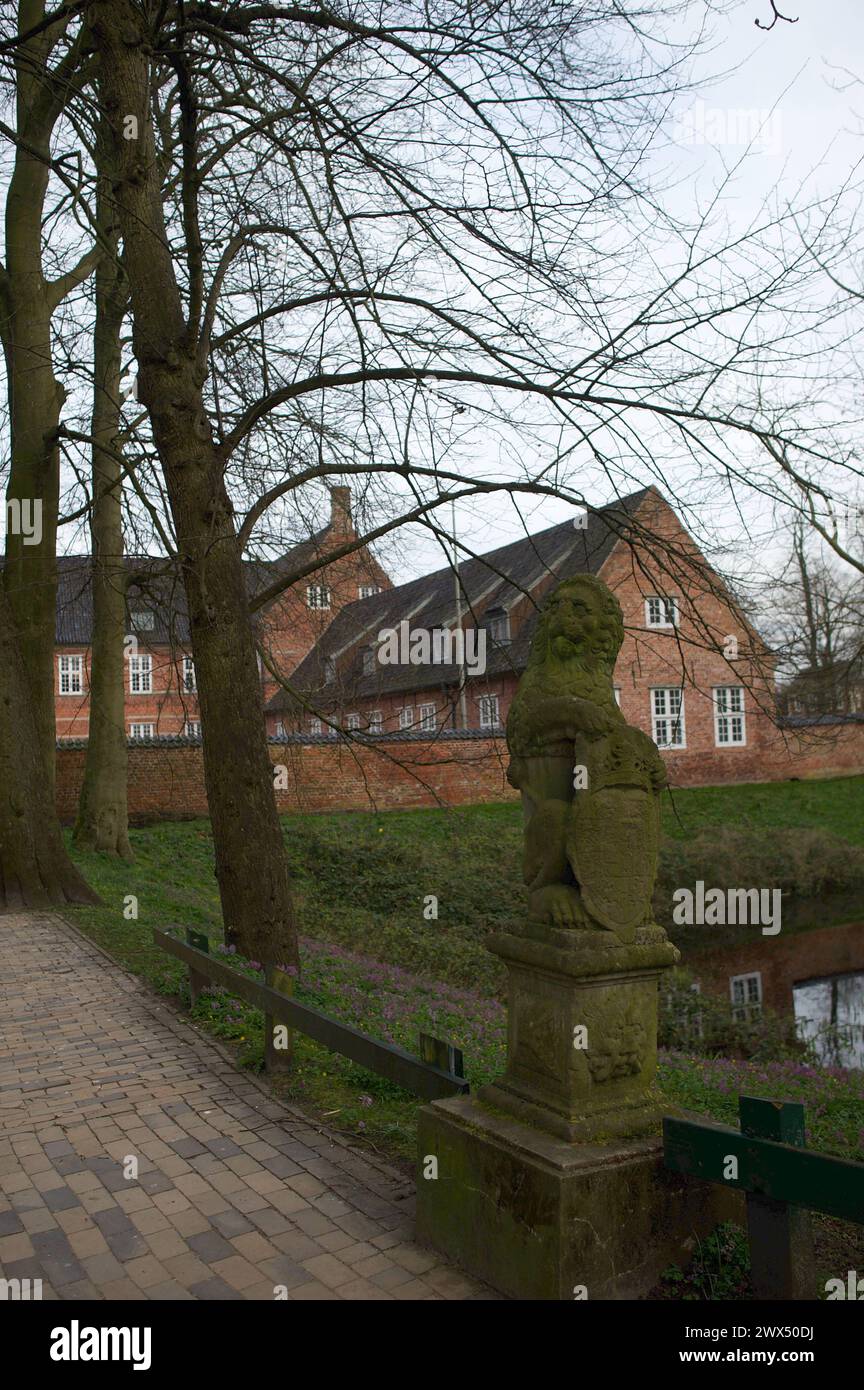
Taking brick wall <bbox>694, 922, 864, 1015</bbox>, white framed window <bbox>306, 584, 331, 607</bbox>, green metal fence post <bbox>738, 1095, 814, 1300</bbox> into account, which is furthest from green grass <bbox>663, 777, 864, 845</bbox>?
green metal fence post <bbox>738, 1095, 814, 1300</bbox>

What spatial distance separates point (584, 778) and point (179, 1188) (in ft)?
8.95

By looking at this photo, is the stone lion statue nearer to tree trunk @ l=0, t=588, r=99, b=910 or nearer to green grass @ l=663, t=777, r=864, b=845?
tree trunk @ l=0, t=588, r=99, b=910

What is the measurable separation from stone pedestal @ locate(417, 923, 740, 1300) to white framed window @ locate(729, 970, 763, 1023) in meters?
9.62

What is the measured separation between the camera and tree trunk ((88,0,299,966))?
8281mm

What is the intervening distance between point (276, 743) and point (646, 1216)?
19011 millimetres

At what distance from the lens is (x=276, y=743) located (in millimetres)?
22062

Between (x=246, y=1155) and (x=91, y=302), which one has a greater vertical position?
(x=91, y=302)

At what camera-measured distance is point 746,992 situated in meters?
14.9

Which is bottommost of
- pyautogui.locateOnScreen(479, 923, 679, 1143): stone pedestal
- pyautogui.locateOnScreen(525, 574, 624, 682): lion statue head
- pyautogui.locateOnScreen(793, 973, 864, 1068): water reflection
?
pyautogui.locateOnScreen(793, 973, 864, 1068): water reflection

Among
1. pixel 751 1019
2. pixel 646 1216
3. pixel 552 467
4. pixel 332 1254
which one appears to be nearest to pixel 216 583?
pixel 552 467

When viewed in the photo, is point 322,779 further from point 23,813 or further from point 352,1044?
point 352,1044

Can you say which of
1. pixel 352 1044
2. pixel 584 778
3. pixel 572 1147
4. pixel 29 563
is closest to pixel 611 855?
pixel 584 778

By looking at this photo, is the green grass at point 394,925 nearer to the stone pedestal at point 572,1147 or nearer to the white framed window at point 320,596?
the stone pedestal at point 572,1147
